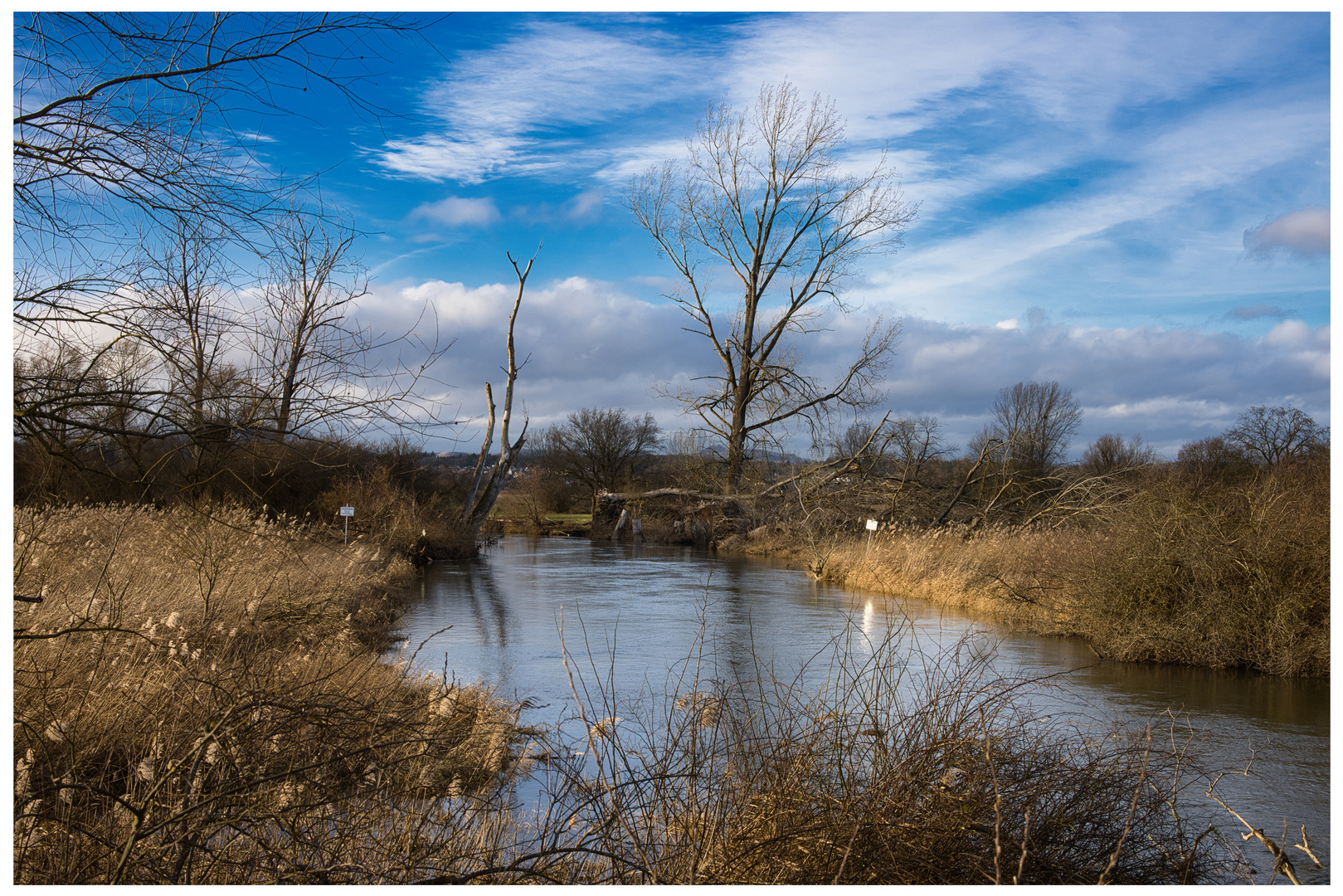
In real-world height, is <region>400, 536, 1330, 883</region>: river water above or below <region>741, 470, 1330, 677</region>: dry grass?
below

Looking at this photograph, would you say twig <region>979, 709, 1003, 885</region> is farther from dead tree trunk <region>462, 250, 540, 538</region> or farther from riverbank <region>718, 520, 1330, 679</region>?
dead tree trunk <region>462, 250, 540, 538</region>

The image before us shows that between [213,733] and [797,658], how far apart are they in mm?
9507

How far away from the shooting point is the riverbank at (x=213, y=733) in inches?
124

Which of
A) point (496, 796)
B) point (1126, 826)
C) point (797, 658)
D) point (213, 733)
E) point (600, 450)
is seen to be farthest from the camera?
point (600, 450)

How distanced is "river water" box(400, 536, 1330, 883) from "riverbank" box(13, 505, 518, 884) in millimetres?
758

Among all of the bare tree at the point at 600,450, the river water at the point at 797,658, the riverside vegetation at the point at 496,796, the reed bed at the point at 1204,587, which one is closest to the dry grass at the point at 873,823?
the riverside vegetation at the point at 496,796

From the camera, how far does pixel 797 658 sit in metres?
11.8

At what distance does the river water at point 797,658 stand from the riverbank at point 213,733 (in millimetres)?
758

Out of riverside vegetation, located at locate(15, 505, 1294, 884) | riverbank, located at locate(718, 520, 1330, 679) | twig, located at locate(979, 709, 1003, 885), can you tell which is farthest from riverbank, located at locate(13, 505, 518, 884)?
riverbank, located at locate(718, 520, 1330, 679)

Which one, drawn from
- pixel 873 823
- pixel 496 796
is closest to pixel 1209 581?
pixel 873 823

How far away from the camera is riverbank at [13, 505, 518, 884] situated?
315 cm

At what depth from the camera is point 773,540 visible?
102 feet

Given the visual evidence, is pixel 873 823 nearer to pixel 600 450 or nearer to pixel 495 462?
pixel 495 462

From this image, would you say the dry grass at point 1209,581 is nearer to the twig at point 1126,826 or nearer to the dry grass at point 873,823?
the dry grass at point 873,823
